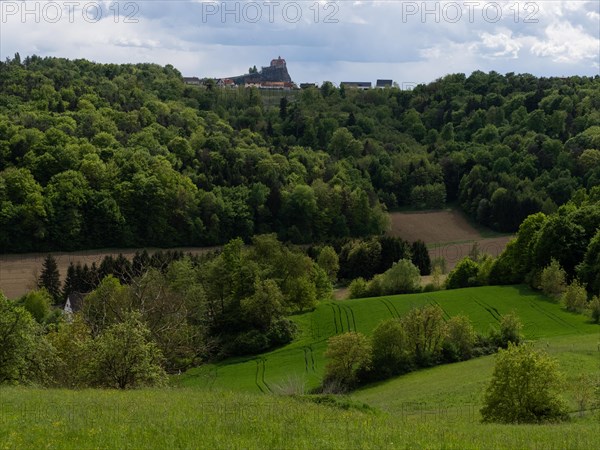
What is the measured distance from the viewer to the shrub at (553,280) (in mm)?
55688

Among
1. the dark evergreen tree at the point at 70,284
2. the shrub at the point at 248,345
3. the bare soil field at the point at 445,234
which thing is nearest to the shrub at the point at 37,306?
the dark evergreen tree at the point at 70,284

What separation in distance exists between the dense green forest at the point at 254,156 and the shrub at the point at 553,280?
46921mm

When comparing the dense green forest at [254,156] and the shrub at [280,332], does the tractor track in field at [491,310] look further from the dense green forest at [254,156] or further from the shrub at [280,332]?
the dense green forest at [254,156]

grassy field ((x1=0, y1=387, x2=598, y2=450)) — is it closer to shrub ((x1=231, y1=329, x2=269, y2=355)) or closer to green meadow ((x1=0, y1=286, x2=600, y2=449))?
green meadow ((x1=0, y1=286, x2=600, y2=449))

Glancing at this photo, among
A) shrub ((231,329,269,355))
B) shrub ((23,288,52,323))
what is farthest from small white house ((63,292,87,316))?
shrub ((231,329,269,355))

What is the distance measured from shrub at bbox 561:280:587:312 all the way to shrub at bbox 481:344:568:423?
30.6 m

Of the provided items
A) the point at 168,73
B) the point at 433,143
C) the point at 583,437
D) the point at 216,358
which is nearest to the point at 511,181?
the point at 433,143

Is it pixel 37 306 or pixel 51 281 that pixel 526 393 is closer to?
pixel 37 306

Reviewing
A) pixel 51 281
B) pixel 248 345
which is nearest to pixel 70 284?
pixel 51 281

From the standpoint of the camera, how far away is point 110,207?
91.5 meters

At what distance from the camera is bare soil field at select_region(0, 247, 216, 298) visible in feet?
236

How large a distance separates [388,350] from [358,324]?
38.9 ft

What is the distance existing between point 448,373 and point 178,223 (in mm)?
62808

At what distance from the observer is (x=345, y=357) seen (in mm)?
39531
